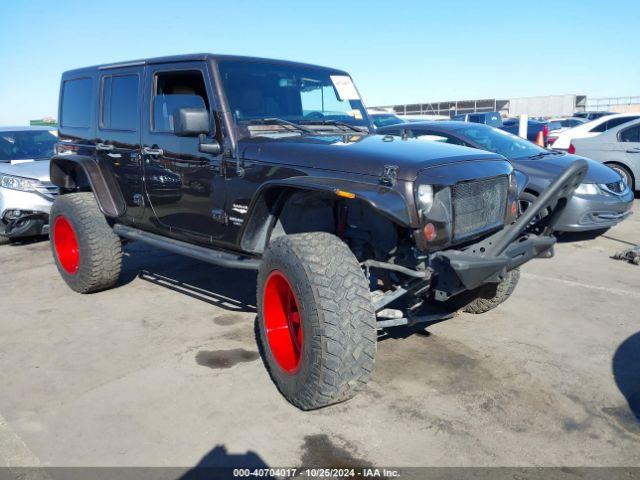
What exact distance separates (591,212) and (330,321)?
5.40 metres

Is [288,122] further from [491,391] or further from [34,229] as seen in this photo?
[34,229]

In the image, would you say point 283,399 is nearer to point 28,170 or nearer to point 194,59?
point 194,59

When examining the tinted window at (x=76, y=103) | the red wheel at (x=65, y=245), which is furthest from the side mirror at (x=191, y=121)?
the red wheel at (x=65, y=245)

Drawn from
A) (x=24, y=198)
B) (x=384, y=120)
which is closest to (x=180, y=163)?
(x=24, y=198)

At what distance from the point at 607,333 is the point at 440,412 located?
188cm

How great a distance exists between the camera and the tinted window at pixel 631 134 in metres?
9.48

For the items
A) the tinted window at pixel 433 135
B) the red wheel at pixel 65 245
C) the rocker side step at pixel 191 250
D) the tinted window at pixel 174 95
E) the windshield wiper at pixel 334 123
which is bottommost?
the red wheel at pixel 65 245

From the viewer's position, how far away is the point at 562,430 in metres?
2.89

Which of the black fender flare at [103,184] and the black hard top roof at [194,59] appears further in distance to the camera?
the black fender flare at [103,184]

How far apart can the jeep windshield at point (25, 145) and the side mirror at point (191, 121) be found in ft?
18.4

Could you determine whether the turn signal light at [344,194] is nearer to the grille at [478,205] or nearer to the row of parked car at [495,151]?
the grille at [478,205]

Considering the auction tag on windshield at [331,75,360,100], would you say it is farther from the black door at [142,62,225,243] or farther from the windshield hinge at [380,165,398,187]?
the windshield hinge at [380,165,398,187]

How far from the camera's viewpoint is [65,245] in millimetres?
5504

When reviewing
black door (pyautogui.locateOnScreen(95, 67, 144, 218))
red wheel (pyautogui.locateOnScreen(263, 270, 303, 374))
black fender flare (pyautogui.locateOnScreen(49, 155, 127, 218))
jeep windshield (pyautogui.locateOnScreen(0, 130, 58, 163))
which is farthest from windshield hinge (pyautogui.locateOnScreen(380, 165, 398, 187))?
jeep windshield (pyautogui.locateOnScreen(0, 130, 58, 163))
